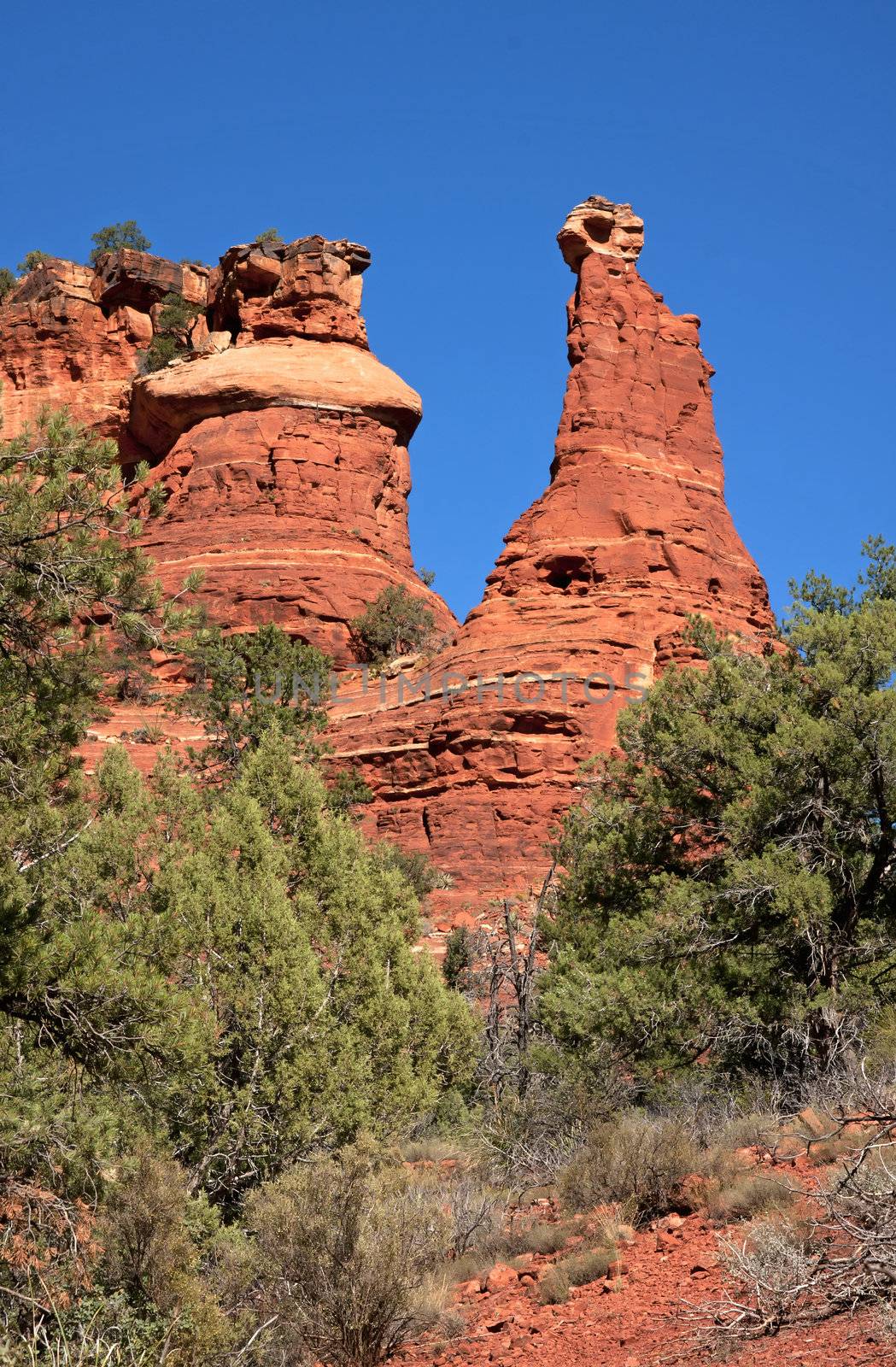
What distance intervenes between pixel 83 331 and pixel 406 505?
2004 centimetres

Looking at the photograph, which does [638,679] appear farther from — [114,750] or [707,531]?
[114,750]

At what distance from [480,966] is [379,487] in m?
31.1

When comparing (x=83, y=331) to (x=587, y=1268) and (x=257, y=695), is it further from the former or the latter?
(x=587, y=1268)

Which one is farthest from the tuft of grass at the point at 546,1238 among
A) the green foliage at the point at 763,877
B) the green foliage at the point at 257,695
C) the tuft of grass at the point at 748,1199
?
the green foliage at the point at 257,695

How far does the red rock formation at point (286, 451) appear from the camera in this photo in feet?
→ 171

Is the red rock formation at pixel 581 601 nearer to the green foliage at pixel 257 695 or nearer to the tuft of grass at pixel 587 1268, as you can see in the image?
the green foliage at pixel 257 695

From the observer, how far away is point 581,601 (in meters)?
41.9

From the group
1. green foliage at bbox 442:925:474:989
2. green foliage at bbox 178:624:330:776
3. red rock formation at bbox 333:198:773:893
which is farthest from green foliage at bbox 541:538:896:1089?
red rock formation at bbox 333:198:773:893

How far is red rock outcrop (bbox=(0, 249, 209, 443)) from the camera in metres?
67.2

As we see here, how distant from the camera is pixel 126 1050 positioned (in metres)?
9.38

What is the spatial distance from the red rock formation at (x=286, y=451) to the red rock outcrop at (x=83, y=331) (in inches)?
233

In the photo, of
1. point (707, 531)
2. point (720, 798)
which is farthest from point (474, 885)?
point (720, 798)

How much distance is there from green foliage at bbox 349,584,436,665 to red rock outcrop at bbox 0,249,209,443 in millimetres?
22458

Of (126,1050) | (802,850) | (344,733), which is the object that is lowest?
(126,1050)
